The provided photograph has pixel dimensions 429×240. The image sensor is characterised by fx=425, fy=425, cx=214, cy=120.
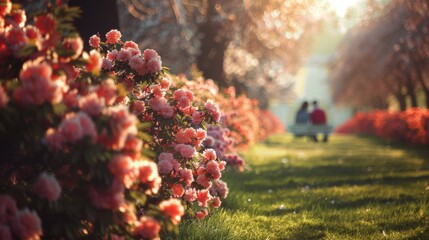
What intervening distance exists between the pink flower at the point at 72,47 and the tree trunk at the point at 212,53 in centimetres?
1396

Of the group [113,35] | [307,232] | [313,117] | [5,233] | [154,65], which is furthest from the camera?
[313,117]

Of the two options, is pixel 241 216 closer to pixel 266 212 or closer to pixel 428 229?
pixel 266 212

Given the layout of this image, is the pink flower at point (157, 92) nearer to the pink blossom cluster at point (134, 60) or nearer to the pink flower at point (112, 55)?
the pink blossom cluster at point (134, 60)

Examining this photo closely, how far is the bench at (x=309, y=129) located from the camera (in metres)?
20.0

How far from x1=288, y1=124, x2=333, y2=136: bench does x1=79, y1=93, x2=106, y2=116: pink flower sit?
60.5 ft

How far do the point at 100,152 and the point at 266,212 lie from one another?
3661 millimetres

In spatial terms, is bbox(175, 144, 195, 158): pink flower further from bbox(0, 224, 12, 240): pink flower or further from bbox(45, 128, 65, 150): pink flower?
bbox(0, 224, 12, 240): pink flower

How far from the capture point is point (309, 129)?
20.2 meters

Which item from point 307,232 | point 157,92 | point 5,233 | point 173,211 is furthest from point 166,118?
point 307,232

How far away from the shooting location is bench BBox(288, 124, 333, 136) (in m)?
20.0

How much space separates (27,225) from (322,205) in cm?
451

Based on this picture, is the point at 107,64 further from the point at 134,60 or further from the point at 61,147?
the point at 61,147

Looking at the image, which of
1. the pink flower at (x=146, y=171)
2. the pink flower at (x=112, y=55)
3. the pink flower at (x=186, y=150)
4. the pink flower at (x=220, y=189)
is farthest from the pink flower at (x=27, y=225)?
the pink flower at (x=220, y=189)

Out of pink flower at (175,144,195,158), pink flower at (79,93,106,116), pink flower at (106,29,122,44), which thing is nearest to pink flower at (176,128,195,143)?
pink flower at (175,144,195,158)
